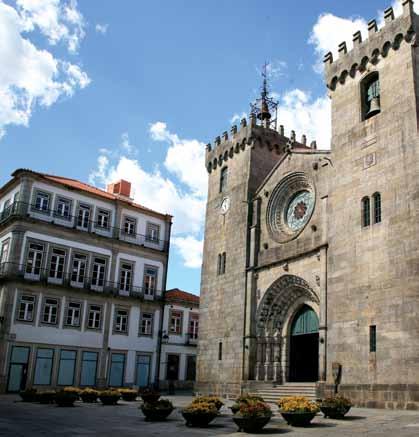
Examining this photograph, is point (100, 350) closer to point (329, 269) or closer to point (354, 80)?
point (329, 269)

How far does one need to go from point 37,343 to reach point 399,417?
24841mm

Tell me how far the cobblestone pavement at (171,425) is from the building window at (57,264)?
17495 millimetres

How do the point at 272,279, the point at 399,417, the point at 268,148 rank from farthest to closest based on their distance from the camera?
the point at 268,148 → the point at 272,279 → the point at 399,417

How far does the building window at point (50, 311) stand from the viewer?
35.3 metres

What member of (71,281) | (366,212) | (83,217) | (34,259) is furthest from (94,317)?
(366,212)

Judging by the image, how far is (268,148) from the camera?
3441 centimetres

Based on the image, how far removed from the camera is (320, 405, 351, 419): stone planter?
16234 millimetres

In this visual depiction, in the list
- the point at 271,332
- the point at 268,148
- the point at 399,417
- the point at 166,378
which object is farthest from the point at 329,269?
the point at 166,378

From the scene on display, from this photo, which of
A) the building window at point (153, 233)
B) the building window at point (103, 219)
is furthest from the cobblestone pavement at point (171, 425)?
the building window at point (153, 233)

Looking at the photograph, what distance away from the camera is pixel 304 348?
2836 cm

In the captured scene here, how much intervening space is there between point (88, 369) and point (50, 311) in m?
4.84

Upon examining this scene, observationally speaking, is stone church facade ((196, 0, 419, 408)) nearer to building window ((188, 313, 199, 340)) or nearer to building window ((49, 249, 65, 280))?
building window ((49, 249, 65, 280))

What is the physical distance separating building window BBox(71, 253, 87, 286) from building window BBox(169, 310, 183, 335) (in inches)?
368

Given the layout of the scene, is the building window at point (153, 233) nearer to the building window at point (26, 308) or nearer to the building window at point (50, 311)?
the building window at point (50, 311)
